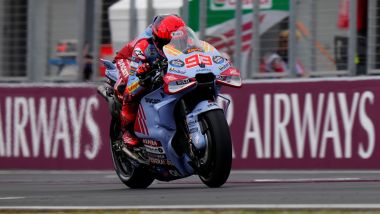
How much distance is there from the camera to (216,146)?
8.99 metres

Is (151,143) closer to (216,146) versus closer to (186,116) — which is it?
(186,116)

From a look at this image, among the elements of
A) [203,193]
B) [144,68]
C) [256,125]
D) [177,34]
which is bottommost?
[256,125]

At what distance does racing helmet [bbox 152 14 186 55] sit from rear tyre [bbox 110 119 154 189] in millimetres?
1216

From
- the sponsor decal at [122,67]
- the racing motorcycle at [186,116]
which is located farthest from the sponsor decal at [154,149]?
the sponsor decal at [122,67]

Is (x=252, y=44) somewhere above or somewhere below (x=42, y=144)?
above

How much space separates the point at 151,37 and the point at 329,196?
2.72 m

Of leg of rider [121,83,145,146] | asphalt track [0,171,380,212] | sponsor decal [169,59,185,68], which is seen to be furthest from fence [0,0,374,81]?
sponsor decal [169,59,185,68]

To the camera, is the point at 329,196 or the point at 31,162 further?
the point at 31,162

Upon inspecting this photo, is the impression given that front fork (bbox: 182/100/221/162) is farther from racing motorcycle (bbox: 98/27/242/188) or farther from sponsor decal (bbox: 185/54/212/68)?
sponsor decal (bbox: 185/54/212/68)

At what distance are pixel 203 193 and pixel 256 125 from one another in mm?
5037

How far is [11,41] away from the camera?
16.2 metres

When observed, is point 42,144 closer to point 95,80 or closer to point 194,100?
point 95,80

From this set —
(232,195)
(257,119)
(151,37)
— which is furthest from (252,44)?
(232,195)

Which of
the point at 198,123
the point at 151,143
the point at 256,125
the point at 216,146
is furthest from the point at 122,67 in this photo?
the point at 256,125
